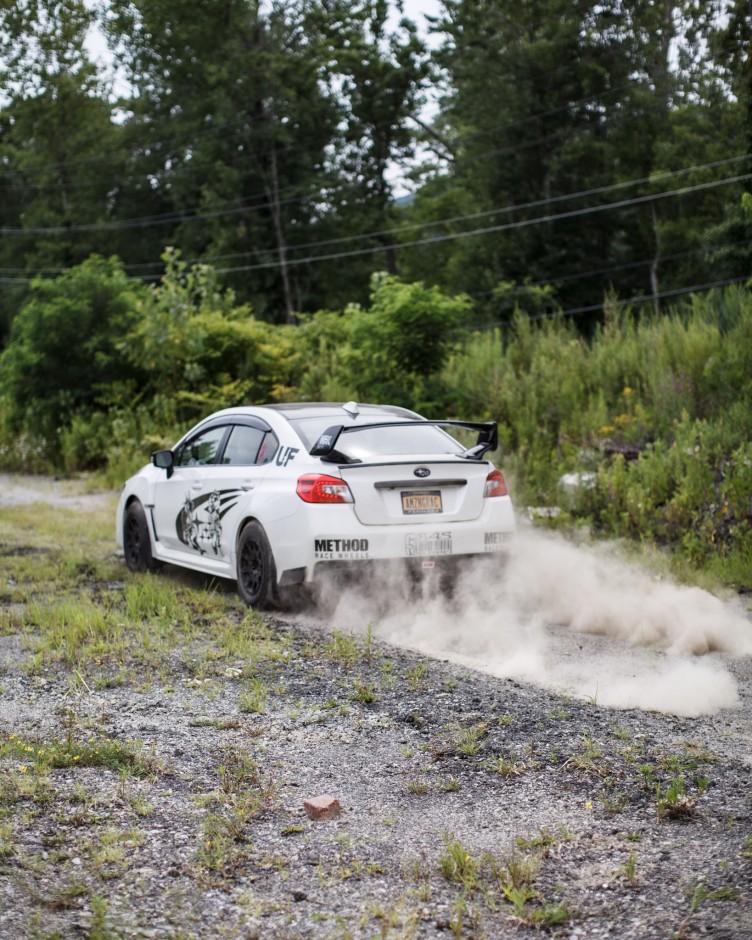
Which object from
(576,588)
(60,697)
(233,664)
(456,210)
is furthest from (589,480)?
(456,210)

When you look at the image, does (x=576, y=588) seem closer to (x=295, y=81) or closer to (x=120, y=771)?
(x=120, y=771)

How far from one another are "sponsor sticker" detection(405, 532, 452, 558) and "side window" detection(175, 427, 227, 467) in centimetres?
245

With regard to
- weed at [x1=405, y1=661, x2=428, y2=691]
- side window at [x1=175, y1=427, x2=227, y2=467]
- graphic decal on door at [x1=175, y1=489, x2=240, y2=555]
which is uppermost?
side window at [x1=175, y1=427, x2=227, y2=467]

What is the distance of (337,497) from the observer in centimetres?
845

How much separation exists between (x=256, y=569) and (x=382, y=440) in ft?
4.71

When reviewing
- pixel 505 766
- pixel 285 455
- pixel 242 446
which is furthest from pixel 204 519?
pixel 505 766

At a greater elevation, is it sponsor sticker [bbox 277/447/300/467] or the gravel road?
sponsor sticker [bbox 277/447/300/467]

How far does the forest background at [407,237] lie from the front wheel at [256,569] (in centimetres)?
394

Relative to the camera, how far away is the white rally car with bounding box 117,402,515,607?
8.40 metres

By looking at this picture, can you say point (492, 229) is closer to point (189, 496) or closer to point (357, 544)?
point (189, 496)

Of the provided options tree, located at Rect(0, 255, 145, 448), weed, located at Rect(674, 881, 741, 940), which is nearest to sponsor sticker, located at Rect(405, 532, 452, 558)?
weed, located at Rect(674, 881, 741, 940)

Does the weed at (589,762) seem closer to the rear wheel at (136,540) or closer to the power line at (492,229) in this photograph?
the rear wheel at (136,540)

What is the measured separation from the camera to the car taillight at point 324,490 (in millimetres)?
8445

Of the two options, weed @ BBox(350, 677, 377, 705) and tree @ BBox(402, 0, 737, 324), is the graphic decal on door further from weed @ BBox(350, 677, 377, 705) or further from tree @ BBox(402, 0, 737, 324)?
tree @ BBox(402, 0, 737, 324)
